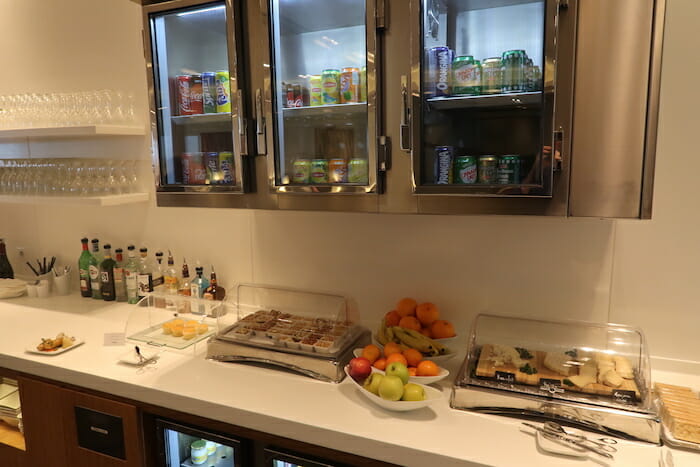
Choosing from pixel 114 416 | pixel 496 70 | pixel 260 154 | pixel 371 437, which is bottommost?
pixel 114 416

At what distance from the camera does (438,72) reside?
1.41 metres

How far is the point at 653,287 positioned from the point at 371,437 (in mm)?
1054

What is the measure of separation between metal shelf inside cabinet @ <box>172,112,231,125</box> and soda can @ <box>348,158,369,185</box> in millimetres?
504

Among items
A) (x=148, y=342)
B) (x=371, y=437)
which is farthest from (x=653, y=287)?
(x=148, y=342)

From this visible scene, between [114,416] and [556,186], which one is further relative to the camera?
[114,416]

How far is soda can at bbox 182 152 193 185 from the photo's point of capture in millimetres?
1855

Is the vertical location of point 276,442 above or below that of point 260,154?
below

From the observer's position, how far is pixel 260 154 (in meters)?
1.66

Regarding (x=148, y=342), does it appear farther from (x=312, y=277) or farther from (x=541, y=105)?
(x=541, y=105)

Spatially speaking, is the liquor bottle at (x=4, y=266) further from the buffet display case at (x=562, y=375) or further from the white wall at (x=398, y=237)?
the buffet display case at (x=562, y=375)

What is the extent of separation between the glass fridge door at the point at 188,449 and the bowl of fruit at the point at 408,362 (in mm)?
533

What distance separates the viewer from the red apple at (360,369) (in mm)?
1524

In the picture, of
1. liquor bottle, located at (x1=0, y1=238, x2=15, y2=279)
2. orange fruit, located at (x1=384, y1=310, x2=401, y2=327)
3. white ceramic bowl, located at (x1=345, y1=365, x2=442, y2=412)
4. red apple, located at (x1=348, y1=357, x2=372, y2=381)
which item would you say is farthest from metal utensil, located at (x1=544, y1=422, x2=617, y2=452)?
liquor bottle, located at (x1=0, y1=238, x2=15, y2=279)

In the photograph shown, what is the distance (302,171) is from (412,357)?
27.8 inches
